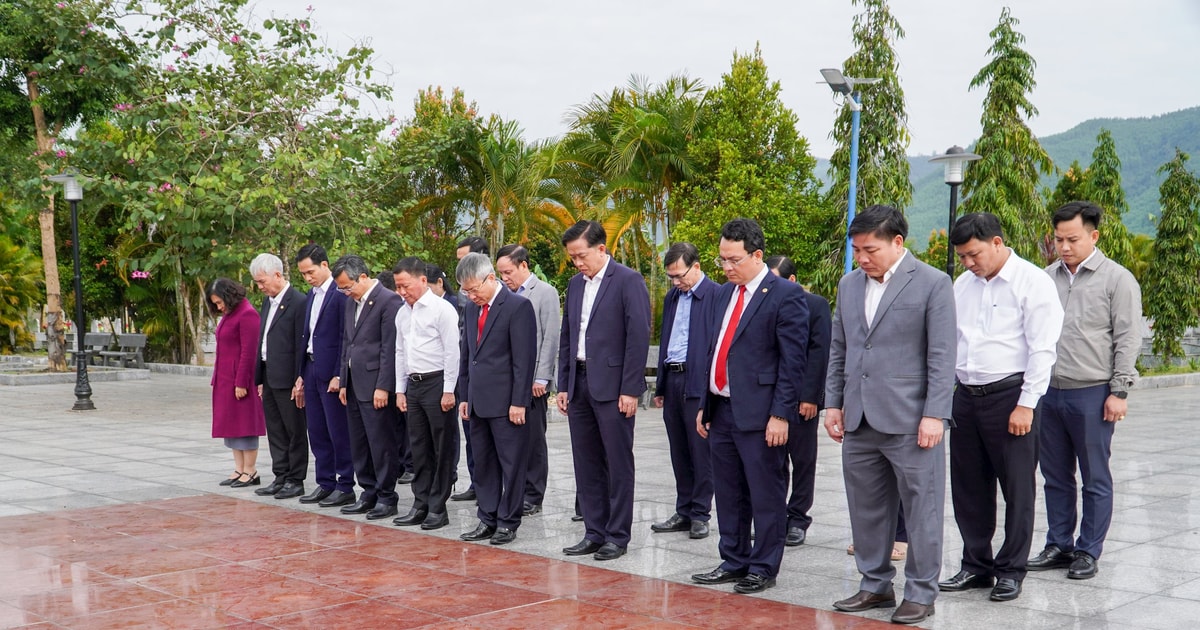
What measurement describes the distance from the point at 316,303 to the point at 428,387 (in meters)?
1.57

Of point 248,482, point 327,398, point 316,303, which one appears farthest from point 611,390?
point 248,482

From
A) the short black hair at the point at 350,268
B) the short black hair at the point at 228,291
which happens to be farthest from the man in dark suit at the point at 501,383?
the short black hair at the point at 228,291

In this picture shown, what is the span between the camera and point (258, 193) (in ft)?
44.6

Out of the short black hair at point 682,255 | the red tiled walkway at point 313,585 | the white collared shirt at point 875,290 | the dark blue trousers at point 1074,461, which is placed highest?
the short black hair at point 682,255

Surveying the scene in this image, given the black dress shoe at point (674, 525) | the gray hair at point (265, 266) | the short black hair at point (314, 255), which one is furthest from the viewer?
the gray hair at point (265, 266)

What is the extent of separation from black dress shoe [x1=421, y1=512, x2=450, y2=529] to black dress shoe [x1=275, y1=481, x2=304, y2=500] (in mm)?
1701

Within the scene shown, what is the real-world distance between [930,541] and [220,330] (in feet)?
20.0

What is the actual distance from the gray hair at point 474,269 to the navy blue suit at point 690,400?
50.1 inches

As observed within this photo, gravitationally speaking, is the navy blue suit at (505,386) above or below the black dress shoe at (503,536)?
above

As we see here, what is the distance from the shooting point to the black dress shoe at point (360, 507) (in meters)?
7.75

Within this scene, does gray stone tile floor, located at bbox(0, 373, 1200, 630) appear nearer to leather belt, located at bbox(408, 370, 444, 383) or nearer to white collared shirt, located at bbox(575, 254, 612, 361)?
leather belt, located at bbox(408, 370, 444, 383)

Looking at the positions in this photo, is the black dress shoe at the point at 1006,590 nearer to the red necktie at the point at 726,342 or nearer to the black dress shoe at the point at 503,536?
the red necktie at the point at 726,342

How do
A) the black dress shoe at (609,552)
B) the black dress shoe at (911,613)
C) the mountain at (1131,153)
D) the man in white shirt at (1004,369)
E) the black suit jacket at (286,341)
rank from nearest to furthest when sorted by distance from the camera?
the black dress shoe at (911,613) < the man in white shirt at (1004,369) < the black dress shoe at (609,552) < the black suit jacket at (286,341) < the mountain at (1131,153)

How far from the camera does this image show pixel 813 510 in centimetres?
764
